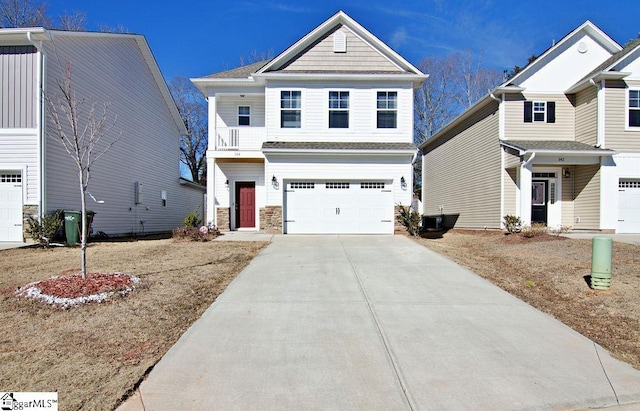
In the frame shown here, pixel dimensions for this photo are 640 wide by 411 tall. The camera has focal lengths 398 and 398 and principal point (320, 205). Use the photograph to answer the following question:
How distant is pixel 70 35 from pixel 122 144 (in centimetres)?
476

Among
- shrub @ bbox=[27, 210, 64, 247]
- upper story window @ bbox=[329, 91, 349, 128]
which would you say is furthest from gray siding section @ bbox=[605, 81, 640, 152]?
shrub @ bbox=[27, 210, 64, 247]

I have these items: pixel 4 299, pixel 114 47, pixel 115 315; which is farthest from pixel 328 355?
pixel 114 47

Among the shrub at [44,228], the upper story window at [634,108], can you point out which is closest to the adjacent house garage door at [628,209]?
the upper story window at [634,108]

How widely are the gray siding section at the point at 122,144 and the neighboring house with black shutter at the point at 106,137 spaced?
40 mm

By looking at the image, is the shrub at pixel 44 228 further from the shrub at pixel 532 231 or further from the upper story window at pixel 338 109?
the shrub at pixel 532 231

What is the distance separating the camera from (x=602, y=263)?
7141 mm

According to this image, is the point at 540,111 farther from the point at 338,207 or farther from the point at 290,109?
the point at 290,109

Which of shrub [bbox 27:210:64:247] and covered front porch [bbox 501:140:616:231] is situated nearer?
shrub [bbox 27:210:64:247]

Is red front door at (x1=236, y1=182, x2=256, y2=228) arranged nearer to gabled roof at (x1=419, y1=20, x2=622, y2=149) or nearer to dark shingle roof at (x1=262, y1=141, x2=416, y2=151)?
dark shingle roof at (x1=262, y1=141, x2=416, y2=151)

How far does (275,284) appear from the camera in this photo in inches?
288

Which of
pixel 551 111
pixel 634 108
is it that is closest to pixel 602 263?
pixel 551 111

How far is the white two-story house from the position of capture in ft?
50.3

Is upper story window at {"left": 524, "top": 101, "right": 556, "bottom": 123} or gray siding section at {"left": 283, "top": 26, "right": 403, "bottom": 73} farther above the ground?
gray siding section at {"left": 283, "top": 26, "right": 403, "bottom": 73}

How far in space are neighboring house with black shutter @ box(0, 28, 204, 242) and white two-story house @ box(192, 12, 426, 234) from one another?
153 inches
